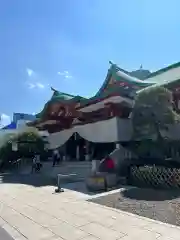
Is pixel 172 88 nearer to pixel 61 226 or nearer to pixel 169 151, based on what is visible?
pixel 169 151

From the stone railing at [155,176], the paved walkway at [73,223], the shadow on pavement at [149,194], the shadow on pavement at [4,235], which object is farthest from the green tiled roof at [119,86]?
the shadow on pavement at [4,235]

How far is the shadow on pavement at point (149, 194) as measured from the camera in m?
10.2

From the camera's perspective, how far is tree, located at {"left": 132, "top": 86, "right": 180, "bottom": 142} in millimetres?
15648

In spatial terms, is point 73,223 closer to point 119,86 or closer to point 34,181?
point 34,181

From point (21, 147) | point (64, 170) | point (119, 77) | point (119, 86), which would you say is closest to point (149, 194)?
point (64, 170)

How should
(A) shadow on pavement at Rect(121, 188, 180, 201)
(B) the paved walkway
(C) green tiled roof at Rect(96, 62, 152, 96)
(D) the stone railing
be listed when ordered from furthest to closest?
(C) green tiled roof at Rect(96, 62, 152, 96) → (D) the stone railing → (A) shadow on pavement at Rect(121, 188, 180, 201) → (B) the paved walkway

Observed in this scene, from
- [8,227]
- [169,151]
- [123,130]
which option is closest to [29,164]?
[123,130]

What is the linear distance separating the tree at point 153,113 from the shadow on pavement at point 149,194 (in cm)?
497

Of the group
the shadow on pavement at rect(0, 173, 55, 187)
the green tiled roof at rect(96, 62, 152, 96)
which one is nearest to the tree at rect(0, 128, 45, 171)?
the shadow on pavement at rect(0, 173, 55, 187)

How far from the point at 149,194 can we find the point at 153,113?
590 centimetres

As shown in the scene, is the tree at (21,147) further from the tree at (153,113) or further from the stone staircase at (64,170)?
the tree at (153,113)

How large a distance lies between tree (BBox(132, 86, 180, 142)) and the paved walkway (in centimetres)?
677

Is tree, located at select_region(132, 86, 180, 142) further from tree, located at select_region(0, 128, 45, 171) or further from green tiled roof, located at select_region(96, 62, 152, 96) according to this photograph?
tree, located at select_region(0, 128, 45, 171)

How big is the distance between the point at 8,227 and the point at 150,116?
10.4 metres
